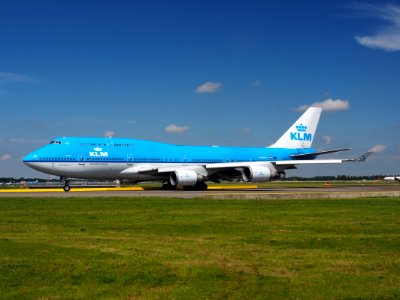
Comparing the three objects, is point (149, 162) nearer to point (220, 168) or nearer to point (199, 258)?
point (220, 168)

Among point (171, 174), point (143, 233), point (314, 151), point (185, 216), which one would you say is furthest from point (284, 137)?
point (143, 233)

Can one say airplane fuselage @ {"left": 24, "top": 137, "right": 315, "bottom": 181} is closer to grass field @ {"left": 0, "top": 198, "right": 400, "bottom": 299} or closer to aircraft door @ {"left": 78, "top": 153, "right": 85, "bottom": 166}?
aircraft door @ {"left": 78, "top": 153, "right": 85, "bottom": 166}

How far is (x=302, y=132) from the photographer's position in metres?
60.1

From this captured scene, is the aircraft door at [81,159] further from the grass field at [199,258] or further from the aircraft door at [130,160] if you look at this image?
the grass field at [199,258]

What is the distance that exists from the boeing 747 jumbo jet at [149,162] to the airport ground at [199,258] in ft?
80.1

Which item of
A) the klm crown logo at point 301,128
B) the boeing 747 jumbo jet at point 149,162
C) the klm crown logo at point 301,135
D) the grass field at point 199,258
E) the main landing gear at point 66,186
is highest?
the klm crown logo at point 301,128

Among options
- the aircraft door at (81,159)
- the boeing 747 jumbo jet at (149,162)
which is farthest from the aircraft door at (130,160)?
the aircraft door at (81,159)

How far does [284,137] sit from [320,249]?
159 ft

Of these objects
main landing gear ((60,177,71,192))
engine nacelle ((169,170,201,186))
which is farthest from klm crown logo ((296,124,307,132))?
main landing gear ((60,177,71,192))

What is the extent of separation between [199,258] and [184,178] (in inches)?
1315

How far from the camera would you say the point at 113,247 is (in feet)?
38.2

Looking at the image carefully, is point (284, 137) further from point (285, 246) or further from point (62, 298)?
point (62, 298)

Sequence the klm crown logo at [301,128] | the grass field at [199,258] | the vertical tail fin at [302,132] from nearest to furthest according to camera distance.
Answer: the grass field at [199,258] < the vertical tail fin at [302,132] < the klm crown logo at [301,128]

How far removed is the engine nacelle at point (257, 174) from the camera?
146 ft
